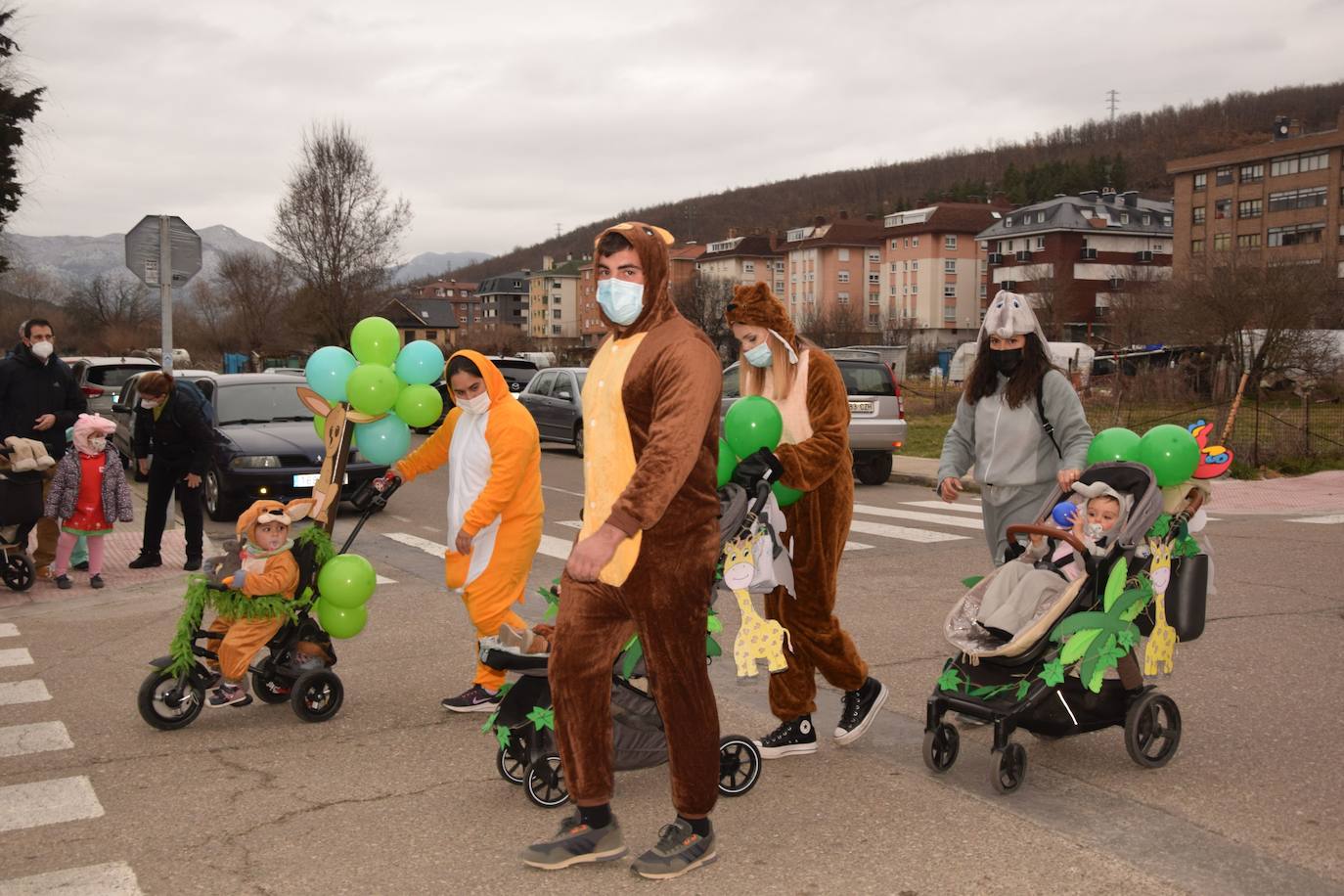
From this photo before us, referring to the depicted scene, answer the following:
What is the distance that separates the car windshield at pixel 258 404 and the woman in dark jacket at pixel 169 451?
144 inches

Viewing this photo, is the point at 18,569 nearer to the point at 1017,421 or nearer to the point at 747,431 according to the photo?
the point at 747,431

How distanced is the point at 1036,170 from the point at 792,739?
13929cm

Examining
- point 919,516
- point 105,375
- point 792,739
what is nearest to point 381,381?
point 792,739

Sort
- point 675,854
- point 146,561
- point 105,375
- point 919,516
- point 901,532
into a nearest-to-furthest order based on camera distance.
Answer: point 675,854, point 146,561, point 901,532, point 919,516, point 105,375

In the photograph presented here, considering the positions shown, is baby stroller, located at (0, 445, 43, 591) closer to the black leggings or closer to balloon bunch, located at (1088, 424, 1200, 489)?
the black leggings

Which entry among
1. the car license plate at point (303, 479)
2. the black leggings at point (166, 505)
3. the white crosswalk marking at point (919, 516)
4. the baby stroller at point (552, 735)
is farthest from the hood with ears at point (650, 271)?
the car license plate at point (303, 479)

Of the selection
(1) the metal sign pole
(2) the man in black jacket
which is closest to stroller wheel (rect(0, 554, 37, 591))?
(2) the man in black jacket

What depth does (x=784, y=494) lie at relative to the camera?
467 cm

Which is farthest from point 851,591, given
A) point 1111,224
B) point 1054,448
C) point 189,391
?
point 1111,224

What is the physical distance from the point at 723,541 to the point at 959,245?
120461 millimetres

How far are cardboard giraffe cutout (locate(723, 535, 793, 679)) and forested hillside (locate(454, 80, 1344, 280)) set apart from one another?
131 meters

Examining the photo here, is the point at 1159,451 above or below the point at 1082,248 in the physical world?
below

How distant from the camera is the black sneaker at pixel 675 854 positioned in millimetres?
3826

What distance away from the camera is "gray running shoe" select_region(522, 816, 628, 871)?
3.88 metres
